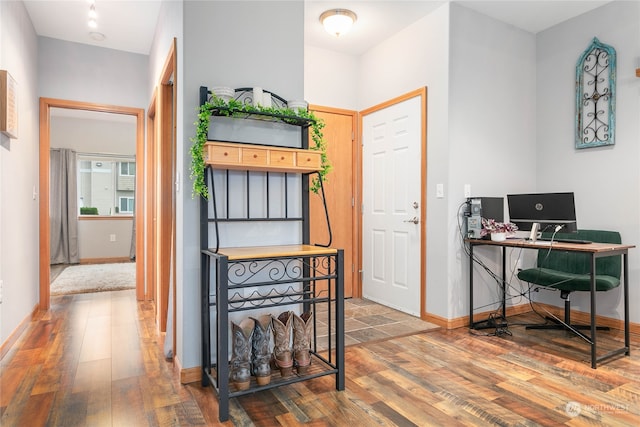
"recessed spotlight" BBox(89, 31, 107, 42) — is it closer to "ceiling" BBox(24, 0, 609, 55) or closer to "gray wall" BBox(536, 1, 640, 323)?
"ceiling" BBox(24, 0, 609, 55)

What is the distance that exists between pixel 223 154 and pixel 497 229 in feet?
7.08

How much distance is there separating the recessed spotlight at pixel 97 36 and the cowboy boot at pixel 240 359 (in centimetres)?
330

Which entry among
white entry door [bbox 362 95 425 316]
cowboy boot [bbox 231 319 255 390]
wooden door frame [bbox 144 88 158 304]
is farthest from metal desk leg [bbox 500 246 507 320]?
wooden door frame [bbox 144 88 158 304]

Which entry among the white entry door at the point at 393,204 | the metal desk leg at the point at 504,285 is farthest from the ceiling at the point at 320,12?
the metal desk leg at the point at 504,285

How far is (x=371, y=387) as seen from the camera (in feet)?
7.20

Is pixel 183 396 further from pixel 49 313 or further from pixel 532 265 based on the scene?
pixel 532 265

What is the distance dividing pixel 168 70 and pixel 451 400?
2719 mm

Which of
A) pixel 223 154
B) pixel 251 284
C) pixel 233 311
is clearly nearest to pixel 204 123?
pixel 223 154

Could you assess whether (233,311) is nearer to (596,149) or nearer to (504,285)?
(504,285)

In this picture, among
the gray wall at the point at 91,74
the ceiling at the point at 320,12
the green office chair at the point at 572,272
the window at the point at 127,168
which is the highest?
the ceiling at the point at 320,12

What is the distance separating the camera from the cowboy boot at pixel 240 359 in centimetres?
201

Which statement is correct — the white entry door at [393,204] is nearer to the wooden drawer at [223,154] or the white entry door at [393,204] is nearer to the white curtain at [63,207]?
the wooden drawer at [223,154]

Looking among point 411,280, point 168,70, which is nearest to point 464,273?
point 411,280

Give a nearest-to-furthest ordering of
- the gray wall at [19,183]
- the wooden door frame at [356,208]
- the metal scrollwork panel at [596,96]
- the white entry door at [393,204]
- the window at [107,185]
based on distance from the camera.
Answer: the gray wall at [19,183] < the metal scrollwork panel at [596,96] < the white entry door at [393,204] < the wooden door frame at [356,208] < the window at [107,185]
